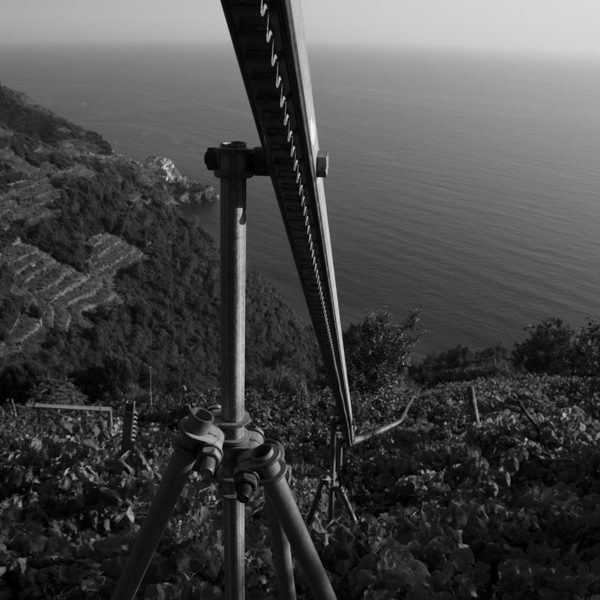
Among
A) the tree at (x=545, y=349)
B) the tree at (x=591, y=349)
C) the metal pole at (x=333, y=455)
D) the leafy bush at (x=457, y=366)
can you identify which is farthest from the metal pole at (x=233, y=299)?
the tree at (x=545, y=349)

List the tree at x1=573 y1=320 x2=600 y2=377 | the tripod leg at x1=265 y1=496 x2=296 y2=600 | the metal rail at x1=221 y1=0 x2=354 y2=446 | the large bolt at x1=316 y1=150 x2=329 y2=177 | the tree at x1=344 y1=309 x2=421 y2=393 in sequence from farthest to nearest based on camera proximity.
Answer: the tree at x1=344 y1=309 x2=421 y2=393, the tree at x1=573 y1=320 x2=600 y2=377, the tripod leg at x1=265 y1=496 x2=296 y2=600, the large bolt at x1=316 y1=150 x2=329 y2=177, the metal rail at x1=221 y1=0 x2=354 y2=446

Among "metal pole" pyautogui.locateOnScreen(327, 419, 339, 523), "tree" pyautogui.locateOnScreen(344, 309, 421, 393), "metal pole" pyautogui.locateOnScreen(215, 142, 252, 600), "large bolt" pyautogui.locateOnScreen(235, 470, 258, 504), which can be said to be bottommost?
"tree" pyautogui.locateOnScreen(344, 309, 421, 393)

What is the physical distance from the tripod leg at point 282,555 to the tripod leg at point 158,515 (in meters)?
0.40

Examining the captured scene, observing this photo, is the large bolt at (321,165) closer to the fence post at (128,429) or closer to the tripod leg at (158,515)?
the tripod leg at (158,515)

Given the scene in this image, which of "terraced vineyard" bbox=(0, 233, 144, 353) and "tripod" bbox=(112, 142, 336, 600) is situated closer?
"tripod" bbox=(112, 142, 336, 600)

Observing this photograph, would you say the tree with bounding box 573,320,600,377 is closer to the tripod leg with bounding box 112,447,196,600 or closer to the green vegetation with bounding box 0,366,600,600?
the green vegetation with bounding box 0,366,600,600

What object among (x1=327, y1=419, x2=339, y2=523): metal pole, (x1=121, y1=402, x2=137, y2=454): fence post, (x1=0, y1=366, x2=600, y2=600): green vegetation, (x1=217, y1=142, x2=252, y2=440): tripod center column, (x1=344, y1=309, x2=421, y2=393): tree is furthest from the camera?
(x1=344, y1=309, x2=421, y2=393): tree

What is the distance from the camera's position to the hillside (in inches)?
1049

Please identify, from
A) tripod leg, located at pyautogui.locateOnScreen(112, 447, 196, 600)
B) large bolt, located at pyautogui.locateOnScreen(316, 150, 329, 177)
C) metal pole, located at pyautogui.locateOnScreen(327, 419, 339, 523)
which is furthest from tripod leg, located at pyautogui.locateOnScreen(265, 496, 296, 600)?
large bolt, located at pyautogui.locateOnScreen(316, 150, 329, 177)

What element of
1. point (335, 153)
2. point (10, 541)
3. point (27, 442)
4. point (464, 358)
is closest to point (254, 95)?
point (10, 541)

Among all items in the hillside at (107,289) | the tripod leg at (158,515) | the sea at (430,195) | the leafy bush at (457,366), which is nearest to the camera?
the tripod leg at (158,515)

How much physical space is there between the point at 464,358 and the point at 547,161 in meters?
63.1

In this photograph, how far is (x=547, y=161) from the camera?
282ft

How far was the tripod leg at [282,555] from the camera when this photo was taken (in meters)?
2.37
